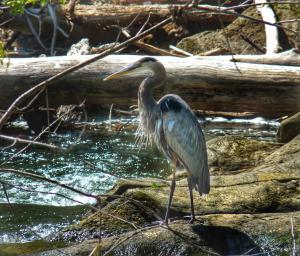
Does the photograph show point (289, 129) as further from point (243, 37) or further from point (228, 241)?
point (243, 37)

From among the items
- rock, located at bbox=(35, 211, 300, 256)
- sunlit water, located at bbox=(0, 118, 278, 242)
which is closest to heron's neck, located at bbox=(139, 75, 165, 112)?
sunlit water, located at bbox=(0, 118, 278, 242)

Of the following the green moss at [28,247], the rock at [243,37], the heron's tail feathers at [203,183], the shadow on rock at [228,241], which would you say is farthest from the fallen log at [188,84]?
the shadow on rock at [228,241]

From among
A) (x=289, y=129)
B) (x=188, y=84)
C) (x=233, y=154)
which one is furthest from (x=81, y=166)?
(x=289, y=129)

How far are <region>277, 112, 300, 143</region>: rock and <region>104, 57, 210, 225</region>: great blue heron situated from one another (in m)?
2.24

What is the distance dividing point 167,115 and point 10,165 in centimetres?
339

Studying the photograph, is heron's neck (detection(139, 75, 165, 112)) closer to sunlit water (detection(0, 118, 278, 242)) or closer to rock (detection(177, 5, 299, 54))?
sunlit water (detection(0, 118, 278, 242))

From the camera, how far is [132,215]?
6.06 meters

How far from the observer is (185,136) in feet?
20.4

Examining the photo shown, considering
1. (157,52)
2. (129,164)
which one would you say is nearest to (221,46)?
(157,52)

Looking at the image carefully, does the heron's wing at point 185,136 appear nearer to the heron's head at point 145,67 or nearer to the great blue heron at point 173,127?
the great blue heron at point 173,127

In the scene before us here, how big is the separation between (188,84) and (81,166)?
5.24 feet

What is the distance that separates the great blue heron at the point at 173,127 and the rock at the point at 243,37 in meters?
5.76

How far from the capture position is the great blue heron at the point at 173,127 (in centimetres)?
612

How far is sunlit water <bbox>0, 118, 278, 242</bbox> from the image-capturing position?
719 centimetres
